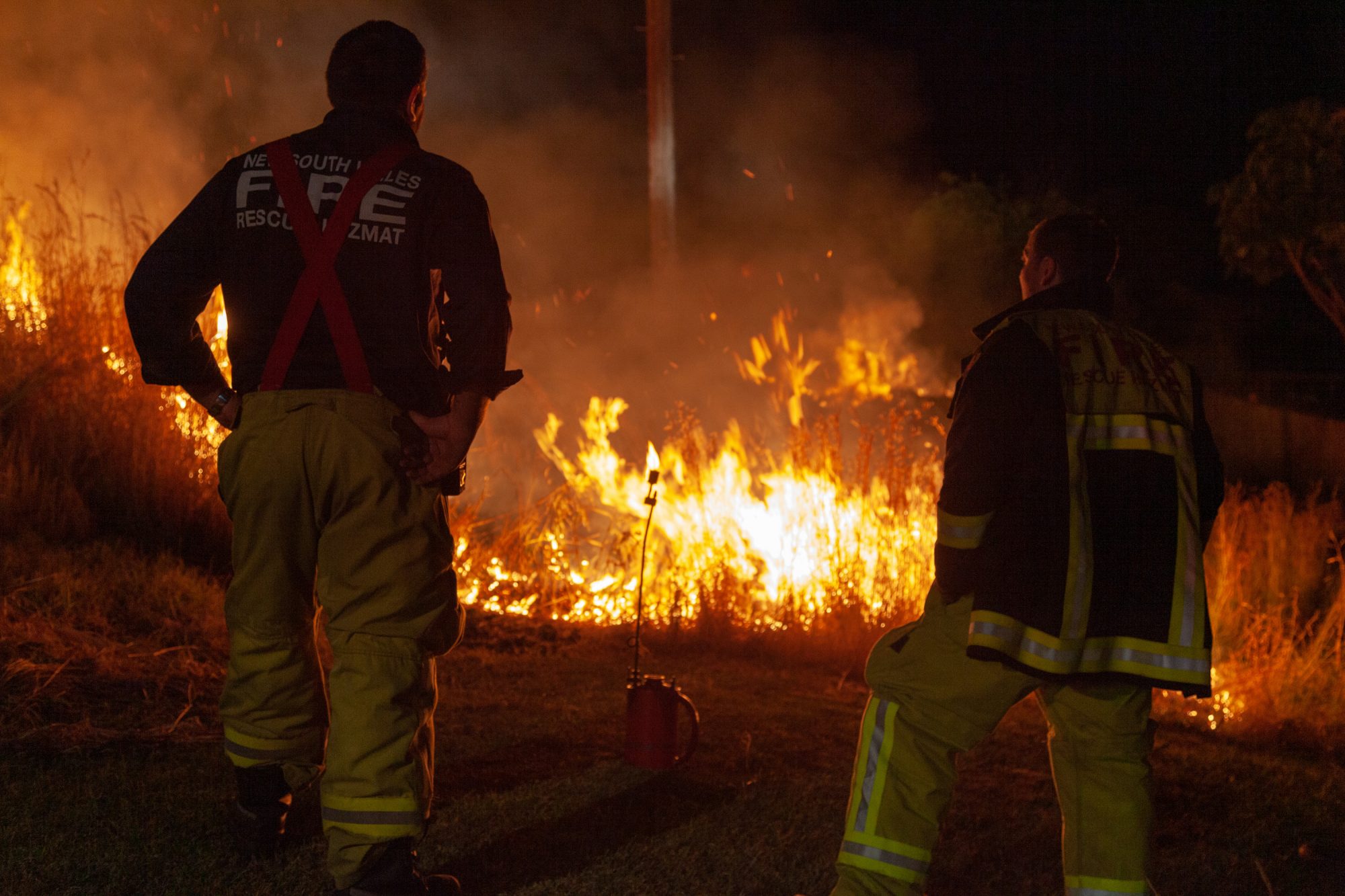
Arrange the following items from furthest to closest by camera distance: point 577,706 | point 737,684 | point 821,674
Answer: point 821,674 → point 737,684 → point 577,706

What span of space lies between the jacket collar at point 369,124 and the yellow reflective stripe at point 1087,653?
168cm

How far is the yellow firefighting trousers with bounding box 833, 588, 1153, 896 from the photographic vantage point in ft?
7.57

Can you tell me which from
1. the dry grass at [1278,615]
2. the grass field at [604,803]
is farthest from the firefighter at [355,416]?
the dry grass at [1278,615]

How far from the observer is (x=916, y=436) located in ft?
24.1

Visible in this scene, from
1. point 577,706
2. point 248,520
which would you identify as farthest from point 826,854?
point 248,520

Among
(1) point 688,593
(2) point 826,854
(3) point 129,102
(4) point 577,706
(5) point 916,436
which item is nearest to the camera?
(2) point 826,854

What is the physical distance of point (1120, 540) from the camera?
2.37 m

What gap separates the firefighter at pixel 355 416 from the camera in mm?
2316

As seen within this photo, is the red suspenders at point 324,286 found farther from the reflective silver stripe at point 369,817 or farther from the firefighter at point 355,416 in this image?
the reflective silver stripe at point 369,817

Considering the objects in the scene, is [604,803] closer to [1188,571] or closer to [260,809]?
[260,809]

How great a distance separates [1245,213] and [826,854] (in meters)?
11.5

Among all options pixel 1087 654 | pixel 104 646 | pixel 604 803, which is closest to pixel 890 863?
pixel 1087 654

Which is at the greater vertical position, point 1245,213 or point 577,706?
point 1245,213

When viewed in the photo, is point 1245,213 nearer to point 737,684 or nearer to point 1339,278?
point 1339,278
